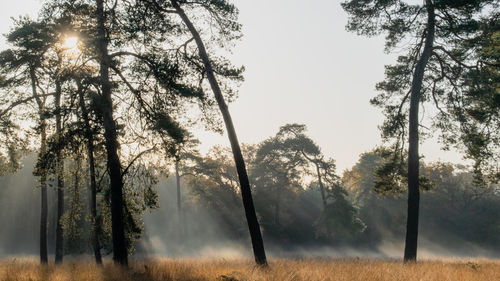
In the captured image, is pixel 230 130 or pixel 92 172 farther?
pixel 92 172

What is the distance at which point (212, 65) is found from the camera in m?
10.6

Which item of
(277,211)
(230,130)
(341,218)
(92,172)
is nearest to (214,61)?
(230,130)

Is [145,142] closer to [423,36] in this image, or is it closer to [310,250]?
[423,36]

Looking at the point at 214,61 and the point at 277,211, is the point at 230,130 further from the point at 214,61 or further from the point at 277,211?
the point at 277,211

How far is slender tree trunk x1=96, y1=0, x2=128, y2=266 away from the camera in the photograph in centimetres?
979

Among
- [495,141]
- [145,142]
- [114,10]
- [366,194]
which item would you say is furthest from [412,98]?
[366,194]

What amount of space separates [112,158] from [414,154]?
10532 mm

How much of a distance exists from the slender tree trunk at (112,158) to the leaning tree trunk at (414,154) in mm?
9583

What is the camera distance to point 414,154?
12586 millimetres

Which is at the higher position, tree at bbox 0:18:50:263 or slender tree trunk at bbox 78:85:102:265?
tree at bbox 0:18:50:263

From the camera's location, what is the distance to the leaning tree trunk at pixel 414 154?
39.6 ft

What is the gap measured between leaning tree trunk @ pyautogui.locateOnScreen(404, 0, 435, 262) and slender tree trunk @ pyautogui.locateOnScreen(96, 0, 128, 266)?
958cm

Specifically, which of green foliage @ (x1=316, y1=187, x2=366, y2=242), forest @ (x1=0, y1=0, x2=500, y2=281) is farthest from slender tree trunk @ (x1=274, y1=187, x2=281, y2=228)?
forest @ (x1=0, y1=0, x2=500, y2=281)

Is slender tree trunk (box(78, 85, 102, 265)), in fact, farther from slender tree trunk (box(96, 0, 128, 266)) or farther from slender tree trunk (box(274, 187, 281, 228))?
slender tree trunk (box(274, 187, 281, 228))
